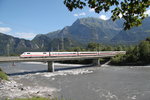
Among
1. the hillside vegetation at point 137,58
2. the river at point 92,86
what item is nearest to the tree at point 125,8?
the river at point 92,86

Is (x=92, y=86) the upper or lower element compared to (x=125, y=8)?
lower

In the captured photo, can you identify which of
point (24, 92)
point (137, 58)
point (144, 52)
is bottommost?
point (24, 92)

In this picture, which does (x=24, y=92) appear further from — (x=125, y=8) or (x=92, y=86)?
(x=125, y=8)

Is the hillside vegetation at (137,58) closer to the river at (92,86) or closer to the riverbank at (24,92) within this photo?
the river at (92,86)

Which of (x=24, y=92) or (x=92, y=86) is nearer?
(x=24, y=92)

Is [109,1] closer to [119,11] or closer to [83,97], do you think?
[119,11]

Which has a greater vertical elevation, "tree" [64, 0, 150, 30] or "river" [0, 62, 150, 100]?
"tree" [64, 0, 150, 30]

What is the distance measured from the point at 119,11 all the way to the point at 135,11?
499mm

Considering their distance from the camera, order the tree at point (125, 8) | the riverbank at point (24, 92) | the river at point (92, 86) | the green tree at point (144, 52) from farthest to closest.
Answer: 1. the green tree at point (144, 52)
2. the riverbank at point (24, 92)
3. the river at point (92, 86)
4. the tree at point (125, 8)

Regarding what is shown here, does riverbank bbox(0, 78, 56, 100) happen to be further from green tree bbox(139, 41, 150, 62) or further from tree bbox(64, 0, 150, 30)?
green tree bbox(139, 41, 150, 62)

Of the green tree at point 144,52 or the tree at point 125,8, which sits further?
the green tree at point 144,52

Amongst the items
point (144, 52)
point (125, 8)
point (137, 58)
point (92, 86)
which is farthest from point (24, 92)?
point (144, 52)

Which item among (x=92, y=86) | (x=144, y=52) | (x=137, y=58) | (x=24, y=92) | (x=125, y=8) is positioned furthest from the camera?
(x=137, y=58)

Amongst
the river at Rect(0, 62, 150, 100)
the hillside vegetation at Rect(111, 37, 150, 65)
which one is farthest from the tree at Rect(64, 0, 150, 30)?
the hillside vegetation at Rect(111, 37, 150, 65)
